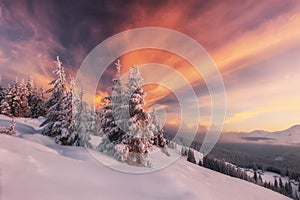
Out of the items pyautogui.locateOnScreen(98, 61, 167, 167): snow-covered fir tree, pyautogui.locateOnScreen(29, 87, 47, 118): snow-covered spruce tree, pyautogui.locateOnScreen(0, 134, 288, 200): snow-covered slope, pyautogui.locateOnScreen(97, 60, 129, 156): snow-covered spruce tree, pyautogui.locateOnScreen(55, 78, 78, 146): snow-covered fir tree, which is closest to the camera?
pyautogui.locateOnScreen(0, 134, 288, 200): snow-covered slope

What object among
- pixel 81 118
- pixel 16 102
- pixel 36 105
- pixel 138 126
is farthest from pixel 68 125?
pixel 36 105

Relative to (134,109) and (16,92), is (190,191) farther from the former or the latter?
(16,92)

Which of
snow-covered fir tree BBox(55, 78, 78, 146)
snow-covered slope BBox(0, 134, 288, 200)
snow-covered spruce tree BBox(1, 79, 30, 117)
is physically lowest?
snow-covered slope BBox(0, 134, 288, 200)

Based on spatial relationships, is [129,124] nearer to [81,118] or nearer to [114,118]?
[114,118]

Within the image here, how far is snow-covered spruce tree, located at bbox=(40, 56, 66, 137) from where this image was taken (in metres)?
27.4

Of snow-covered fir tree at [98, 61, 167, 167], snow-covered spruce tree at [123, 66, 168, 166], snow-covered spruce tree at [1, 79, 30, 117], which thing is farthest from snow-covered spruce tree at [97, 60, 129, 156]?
snow-covered spruce tree at [1, 79, 30, 117]

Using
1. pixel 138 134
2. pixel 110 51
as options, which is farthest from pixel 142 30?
pixel 138 134

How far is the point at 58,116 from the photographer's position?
2778cm

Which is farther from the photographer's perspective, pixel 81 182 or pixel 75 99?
pixel 75 99

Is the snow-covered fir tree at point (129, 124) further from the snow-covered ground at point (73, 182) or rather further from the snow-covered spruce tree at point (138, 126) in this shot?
the snow-covered ground at point (73, 182)

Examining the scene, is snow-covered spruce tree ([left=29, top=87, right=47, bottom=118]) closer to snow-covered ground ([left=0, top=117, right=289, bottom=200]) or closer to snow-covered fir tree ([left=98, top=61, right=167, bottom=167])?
snow-covered fir tree ([left=98, top=61, right=167, bottom=167])

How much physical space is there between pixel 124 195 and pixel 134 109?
1086cm

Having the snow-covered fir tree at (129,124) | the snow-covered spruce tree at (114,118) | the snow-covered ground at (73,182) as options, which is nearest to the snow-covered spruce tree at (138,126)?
the snow-covered fir tree at (129,124)

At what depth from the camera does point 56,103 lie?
2869 cm
